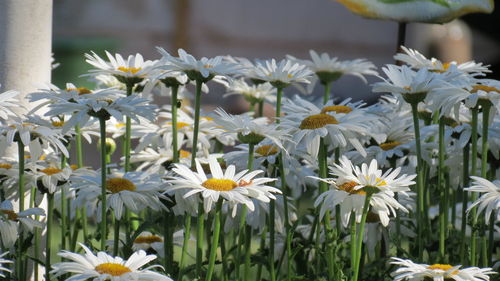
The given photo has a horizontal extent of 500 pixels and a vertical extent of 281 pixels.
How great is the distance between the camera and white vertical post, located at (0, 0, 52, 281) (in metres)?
1.78

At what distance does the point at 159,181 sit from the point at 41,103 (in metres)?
0.32

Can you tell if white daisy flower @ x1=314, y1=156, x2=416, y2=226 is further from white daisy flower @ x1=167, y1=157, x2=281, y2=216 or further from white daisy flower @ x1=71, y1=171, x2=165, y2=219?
white daisy flower @ x1=71, y1=171, x2=165, y2=219

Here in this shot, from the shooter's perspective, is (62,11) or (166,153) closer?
(166,153)

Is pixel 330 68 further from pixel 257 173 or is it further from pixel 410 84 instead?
pixel 257 173

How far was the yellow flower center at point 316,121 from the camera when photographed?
1.53 meters

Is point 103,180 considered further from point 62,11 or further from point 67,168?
point 62,11

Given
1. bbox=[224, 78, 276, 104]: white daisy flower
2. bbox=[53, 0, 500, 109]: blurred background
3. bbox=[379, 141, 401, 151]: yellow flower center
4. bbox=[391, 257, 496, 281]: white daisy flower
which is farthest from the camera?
bbox=[53, 0, 500, 109]: blurred background

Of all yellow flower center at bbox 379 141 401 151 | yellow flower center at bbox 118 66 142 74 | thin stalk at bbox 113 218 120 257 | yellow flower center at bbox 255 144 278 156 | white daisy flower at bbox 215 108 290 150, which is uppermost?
yellow flower center at bbox 118 66 142 74

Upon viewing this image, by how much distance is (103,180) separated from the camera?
1.42 metres

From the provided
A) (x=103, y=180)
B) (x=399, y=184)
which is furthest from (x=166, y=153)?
(x=399, y=184)

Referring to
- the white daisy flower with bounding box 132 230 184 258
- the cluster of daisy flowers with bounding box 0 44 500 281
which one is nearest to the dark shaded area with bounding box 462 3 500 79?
the cluster of daisy flowers with bounding box 0 44 500 281

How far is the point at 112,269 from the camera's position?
3.86ft

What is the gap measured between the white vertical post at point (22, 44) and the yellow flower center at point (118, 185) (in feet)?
1.12

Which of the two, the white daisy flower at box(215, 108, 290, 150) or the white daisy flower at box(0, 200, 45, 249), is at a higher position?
the white daisy flower at box(215, 108, 290, 150)
